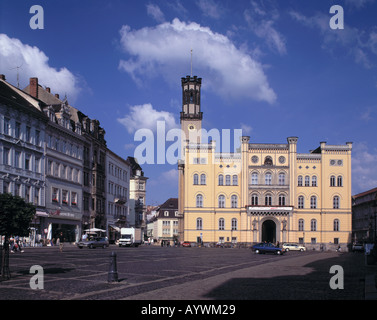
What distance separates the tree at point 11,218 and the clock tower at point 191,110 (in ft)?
282

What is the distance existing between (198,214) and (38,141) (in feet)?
122

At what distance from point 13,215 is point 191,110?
88762 millimetres

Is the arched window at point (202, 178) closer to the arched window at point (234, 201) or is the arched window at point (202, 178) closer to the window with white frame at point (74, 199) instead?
the arched window at point (234, 201)

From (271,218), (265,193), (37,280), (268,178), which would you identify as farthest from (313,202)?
(37,280)

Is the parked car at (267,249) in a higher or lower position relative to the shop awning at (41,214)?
lower

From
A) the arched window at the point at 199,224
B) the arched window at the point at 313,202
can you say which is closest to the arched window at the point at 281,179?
the arched window at the point at 313,202

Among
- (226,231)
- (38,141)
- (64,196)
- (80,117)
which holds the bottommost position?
(226,231)

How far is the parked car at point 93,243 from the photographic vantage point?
2163 inches

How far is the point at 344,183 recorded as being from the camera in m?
85.1

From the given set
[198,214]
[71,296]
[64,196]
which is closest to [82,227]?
[64,196]

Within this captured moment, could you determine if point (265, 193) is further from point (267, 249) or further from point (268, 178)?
point (267, 249)
